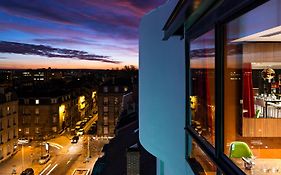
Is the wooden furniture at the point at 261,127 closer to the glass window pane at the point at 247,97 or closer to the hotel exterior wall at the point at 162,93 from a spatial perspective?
the glass window pane at the point at 247,97

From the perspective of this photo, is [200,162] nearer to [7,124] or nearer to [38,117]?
[7,124]

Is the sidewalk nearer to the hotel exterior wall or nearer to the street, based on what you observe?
the street

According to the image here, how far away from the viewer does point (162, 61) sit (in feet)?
16.5

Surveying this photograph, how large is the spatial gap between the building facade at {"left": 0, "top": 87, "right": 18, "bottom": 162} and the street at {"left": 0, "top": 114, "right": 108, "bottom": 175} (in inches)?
24.2

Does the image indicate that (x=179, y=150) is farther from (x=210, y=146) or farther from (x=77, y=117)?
(x=77, y=117)

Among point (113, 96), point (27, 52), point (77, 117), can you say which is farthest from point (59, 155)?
point (77, 117)

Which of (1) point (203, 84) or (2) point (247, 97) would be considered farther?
(1) point (203, 84)

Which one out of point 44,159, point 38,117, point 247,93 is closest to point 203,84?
point 247,93

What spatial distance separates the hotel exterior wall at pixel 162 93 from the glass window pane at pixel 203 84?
0.61 metres

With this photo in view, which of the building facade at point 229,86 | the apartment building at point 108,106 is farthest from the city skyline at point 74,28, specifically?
the building facade at point 229,86

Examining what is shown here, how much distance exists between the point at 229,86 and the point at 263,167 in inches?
23.8

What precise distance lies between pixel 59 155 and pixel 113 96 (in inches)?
410

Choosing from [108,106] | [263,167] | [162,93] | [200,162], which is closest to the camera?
[263,167]

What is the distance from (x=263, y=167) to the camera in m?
2.35
